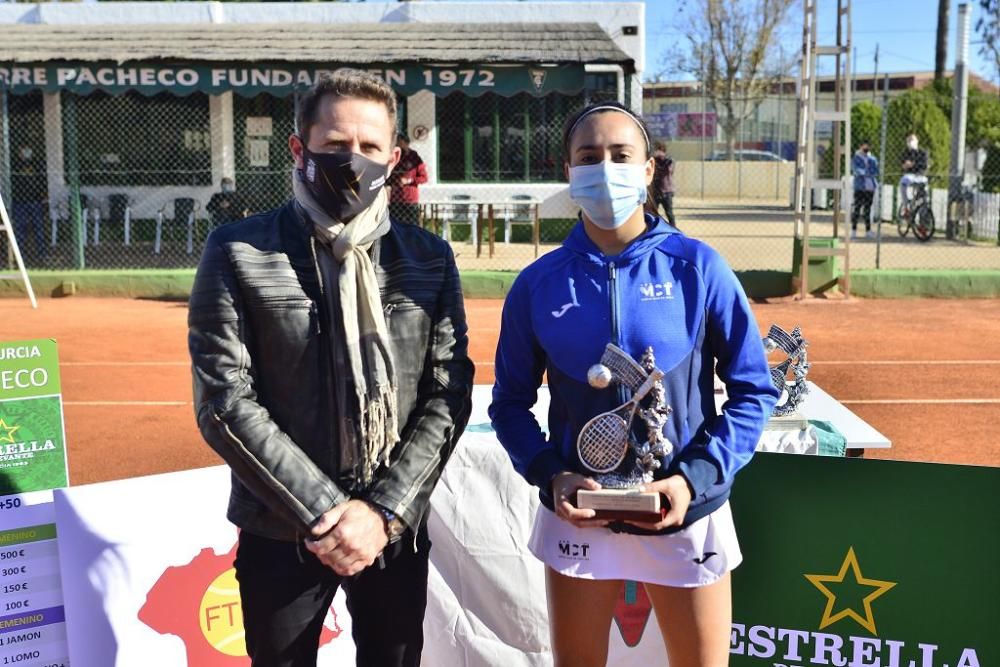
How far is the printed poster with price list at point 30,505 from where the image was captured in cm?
340

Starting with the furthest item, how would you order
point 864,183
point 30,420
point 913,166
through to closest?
point 864,183 → point 913,166 → point 30,420

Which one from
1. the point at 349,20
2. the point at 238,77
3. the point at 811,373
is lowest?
the point at 811,373

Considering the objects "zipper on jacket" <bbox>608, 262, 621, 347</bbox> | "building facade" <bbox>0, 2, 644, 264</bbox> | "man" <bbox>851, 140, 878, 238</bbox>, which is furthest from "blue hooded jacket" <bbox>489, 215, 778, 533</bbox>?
"man" <bbox>851, 140, 878, 238</bbox>

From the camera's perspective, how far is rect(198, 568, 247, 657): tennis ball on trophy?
11.8 ft

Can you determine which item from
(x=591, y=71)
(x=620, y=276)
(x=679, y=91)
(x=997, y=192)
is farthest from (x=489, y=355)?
(x=679, y=91)

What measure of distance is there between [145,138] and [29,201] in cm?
263

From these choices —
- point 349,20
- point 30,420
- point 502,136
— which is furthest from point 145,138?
point 30,420

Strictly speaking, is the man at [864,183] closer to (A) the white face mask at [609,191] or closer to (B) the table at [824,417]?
(B) the table at [824,417]

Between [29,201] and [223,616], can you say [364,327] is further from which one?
[29,201]

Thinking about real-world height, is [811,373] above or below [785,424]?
below

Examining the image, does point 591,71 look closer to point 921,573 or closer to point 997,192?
point 997,192

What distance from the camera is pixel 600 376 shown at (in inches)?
98.7

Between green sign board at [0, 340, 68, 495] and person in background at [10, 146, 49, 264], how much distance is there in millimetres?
14983

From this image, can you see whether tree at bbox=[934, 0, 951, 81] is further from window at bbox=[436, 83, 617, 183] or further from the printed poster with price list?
the printed poster with price list
